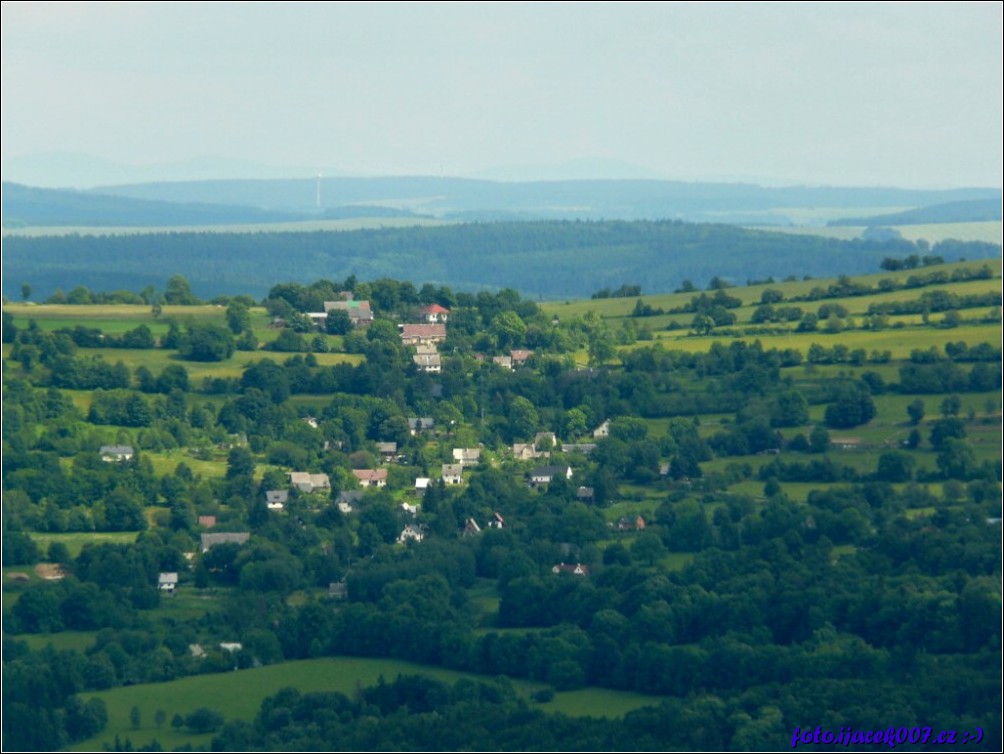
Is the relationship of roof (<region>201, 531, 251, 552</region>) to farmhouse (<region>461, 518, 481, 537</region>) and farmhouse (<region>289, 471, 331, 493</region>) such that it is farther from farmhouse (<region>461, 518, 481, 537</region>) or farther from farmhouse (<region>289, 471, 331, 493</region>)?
farmhouse (<region>461, 518, 481, 537</region>)

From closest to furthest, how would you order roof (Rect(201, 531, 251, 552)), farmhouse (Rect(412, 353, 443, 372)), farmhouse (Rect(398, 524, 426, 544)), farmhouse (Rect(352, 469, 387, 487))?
roof (Rect(201, 531, 251, 552)) → farmhouse (Rect(398, 524, 426, 544)) → farmhouse (Rect(352, 469, 387, 487)) → farmhouse (Rect(412, 353, 443, 372))

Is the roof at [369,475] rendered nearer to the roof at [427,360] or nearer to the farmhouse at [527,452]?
the farmhouse at [527,452]

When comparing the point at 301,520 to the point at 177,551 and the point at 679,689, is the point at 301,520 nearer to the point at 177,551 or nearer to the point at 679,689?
the point at 177,551

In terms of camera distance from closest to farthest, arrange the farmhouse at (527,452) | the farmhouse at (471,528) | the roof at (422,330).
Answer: the farmhouse at (471,528) < the farmhouse at (527,452) < the roof at (422,330)

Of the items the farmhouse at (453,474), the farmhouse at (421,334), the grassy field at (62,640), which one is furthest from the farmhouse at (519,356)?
the grassy field at (62,640)

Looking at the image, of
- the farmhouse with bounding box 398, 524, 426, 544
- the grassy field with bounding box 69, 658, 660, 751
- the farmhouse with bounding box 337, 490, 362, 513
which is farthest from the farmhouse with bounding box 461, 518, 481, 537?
the grassy field with bounding box 69, 658, 660, 751

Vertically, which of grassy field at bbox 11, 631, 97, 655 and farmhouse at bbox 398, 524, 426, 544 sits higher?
A: farmhouse at bbox 398, 524, 426, 544
